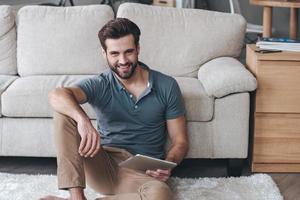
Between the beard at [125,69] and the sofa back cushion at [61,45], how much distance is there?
0.89 meters

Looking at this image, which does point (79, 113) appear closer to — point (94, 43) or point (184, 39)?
point (94, 43)

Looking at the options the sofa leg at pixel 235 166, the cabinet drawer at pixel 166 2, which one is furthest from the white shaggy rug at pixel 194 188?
the cabinet drawer at pixel 166 2

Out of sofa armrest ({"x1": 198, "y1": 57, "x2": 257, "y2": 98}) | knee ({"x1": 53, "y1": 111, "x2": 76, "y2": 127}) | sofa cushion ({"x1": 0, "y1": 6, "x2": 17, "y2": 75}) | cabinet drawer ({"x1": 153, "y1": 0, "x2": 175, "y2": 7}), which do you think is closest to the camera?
knee ({"x1": 53, "y1": 111, "x2": 76, "y2": 127})

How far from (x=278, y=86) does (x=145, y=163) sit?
3.02 feet

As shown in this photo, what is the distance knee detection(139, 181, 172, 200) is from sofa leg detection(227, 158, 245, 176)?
2.46 feet

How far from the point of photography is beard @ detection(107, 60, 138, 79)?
6.93 feet

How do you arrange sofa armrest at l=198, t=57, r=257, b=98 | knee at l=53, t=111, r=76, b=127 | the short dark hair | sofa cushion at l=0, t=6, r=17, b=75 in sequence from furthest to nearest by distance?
sofa cushion at l=0, t=6, r=17, b=75, sofa armrest at l=198, t=57, r=257, b=98, the short dark hair, knee at l=53, t=111, r=76, b=127

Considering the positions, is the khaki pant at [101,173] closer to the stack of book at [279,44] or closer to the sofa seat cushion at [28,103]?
the sofa seat cushion at [28,103]

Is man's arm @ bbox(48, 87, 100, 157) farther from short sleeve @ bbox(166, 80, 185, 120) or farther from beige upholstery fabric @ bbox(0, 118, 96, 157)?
beige upholstery fabric @ bbox(0, 118, 96, 157)

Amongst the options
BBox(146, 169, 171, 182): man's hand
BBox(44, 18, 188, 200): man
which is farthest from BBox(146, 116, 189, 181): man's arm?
BBox(146, 169, 171, 182): man's hand

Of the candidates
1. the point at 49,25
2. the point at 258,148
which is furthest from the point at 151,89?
the point at 49,25

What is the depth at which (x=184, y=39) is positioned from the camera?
3.01 metres

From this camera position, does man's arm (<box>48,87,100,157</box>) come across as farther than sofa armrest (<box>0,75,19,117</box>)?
No

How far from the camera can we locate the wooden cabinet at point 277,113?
2543 millimetres
